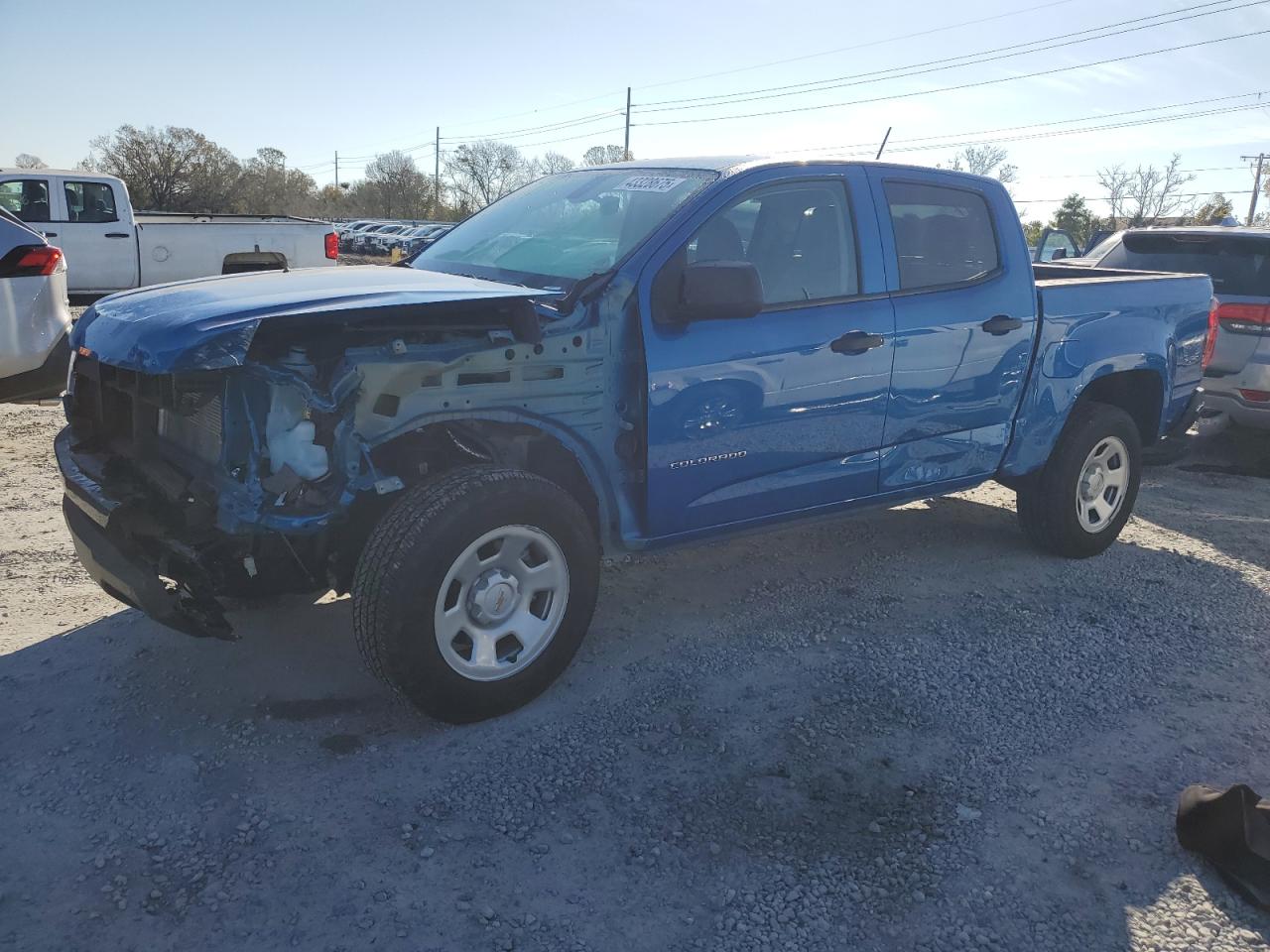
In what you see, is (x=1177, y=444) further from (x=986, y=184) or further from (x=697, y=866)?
(x=697, y=866)

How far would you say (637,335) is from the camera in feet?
11.9

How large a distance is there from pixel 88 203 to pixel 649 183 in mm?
11126

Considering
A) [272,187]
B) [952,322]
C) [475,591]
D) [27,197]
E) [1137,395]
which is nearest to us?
[475,591]

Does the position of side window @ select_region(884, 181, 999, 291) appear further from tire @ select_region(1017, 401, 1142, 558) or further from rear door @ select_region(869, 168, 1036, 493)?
tire @ select_region(1017, 401, 1142, 558)

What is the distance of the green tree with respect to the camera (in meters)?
52.5

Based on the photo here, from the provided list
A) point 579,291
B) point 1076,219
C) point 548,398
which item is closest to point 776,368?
point 579,291

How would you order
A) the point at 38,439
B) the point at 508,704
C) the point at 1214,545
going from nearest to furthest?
the point at 508,704
the point at 1214,545
the point at 38,439

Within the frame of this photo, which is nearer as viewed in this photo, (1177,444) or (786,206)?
(786,206)

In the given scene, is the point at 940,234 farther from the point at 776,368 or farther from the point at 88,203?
the point at 88,203

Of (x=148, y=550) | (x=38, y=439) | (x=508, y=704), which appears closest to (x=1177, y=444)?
(x=508, y=704)

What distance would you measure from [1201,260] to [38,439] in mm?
9044

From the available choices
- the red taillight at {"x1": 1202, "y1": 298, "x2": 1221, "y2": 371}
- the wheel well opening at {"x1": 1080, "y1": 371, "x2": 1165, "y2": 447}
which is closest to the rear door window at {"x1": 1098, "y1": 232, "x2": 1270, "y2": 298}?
the red taillight at {"x1": 1202, "y1": 298, "x2": 1221, "y2": 371}

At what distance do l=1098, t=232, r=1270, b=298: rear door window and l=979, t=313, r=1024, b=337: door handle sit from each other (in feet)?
12.9

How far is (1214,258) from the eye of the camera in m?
7.89
